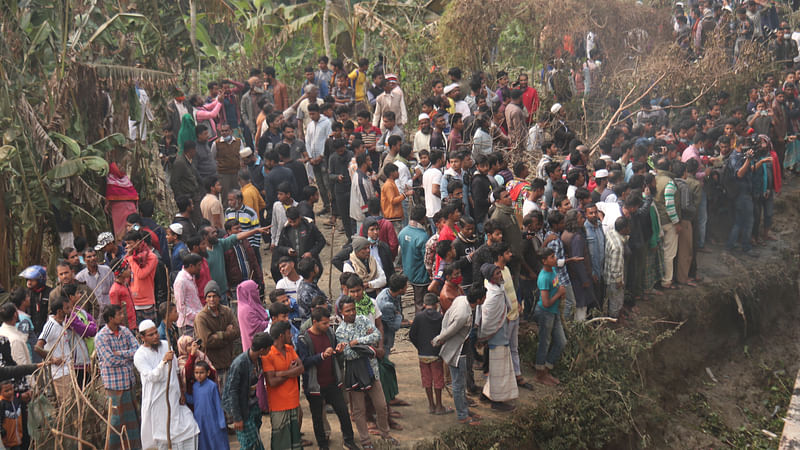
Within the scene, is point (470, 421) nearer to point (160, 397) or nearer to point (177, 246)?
point (160, 397)

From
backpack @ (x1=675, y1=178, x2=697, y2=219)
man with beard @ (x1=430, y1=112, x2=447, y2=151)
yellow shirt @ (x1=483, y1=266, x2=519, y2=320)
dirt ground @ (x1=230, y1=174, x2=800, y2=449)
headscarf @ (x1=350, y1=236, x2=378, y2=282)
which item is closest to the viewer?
dirt ground @ (x1=230, y1=174, x2=800, y2=449)

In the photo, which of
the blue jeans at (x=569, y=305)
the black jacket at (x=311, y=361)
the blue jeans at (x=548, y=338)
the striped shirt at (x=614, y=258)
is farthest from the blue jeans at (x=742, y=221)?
the black jacket at (x=311, y=361)

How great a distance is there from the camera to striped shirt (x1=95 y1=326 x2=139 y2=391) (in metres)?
7.01

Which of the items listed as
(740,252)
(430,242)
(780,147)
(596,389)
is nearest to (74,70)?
(430,242)

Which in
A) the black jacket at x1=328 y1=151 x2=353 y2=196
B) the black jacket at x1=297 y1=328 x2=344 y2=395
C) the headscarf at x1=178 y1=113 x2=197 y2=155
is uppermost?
the headscarf at x1=178 y1=113 x2=197 y2=155

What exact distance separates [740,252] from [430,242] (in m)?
6.54

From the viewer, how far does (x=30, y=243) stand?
998 cm

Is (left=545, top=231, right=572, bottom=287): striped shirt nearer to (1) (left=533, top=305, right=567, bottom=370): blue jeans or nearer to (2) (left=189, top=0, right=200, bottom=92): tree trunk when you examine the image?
(1) (left=533, top=305, right=567, bottom=370): blue jeans

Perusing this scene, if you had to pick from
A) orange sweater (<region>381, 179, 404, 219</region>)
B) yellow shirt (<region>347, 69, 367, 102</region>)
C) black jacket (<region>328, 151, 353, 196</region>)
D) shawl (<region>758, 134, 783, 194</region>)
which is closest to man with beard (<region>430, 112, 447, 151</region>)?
black jacket (<region>328, 151, 353, 196</region>)

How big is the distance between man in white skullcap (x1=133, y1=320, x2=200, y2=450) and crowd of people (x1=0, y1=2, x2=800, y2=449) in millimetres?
18

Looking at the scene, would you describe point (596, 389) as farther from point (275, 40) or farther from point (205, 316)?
point (275, 40)

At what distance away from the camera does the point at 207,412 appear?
6914 mm

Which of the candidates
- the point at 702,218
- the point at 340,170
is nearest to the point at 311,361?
the point at 340,170

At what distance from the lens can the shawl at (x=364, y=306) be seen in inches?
303
